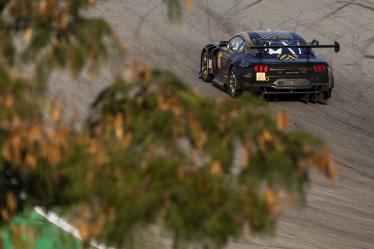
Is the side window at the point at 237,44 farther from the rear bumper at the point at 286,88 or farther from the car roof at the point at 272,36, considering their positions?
the rear bumper at the point at 286,88

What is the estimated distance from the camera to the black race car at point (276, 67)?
1898cm

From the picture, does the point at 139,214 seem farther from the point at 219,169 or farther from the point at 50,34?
the point at 50,34

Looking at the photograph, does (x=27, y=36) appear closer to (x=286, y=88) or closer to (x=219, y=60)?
(x=286, y=88)

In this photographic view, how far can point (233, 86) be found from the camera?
1958cm

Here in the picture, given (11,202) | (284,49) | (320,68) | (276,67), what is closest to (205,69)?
(284,49)

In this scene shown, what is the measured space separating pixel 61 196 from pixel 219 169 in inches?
32.5

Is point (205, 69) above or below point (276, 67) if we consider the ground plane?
below

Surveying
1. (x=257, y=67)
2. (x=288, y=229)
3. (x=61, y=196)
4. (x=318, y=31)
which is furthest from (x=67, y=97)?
(x=61, y=196)

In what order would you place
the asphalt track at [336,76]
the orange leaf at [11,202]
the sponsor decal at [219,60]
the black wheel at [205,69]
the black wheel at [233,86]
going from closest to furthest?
the orange leaf at [11,202] < the asphalt track at [336,76] < the black wheel at [233,86] < the sponsor decal at [219,60] < the black wheel at [205,69]

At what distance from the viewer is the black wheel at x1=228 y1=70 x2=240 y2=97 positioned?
763 inches

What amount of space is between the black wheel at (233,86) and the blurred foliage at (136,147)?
14.6m

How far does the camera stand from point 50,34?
15.1 ft

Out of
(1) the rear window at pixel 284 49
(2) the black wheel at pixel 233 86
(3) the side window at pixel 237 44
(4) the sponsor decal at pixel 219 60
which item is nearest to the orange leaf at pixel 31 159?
(2) the black wheel at pixel 233 86

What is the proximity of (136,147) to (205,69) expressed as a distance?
17.0m
